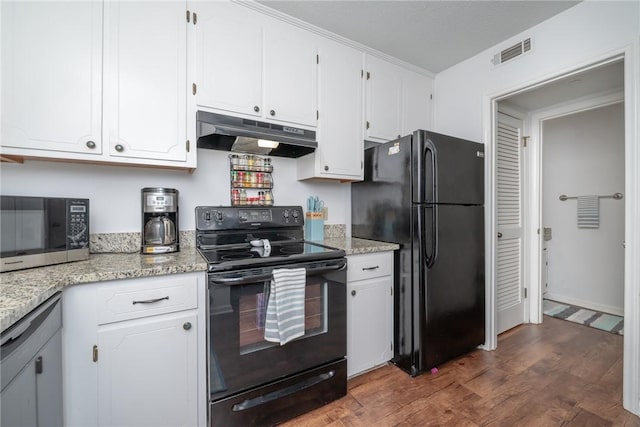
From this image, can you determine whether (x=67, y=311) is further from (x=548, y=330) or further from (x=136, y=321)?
(x=548, y=330)

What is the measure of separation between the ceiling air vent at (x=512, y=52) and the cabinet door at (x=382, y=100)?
2.60ft

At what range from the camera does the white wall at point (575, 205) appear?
10.7ft

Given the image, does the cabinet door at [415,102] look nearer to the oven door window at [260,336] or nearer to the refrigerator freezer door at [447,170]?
the refrigerator freezer door at [447,170]

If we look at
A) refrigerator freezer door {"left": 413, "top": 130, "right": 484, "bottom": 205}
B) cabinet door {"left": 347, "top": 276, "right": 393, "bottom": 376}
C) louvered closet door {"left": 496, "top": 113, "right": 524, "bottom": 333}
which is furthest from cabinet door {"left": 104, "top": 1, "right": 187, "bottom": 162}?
louvered closet door {"left": 496, "top": 113, "right": 524, "bottom": 333}

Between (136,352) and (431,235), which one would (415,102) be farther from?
(136,352)

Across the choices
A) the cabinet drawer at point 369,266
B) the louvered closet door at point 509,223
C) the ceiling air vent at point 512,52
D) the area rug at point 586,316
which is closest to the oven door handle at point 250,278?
the cabinet drawer at point 369,266

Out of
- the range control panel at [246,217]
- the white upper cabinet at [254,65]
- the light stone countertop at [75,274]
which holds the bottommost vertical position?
the light stone countertop at [75,274]

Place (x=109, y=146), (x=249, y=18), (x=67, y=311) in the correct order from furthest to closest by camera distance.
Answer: (x=249, y=18)
(x=109, y=146)
(x=67, y=311)

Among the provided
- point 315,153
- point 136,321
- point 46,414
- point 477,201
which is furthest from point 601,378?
point 46,414

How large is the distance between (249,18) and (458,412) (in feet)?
9.11

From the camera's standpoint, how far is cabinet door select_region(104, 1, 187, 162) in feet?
4.91

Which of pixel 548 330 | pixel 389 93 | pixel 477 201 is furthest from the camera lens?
pixel 548 330

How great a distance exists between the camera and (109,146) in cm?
149

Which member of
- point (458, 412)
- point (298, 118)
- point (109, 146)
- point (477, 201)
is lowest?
point (458, 412)
